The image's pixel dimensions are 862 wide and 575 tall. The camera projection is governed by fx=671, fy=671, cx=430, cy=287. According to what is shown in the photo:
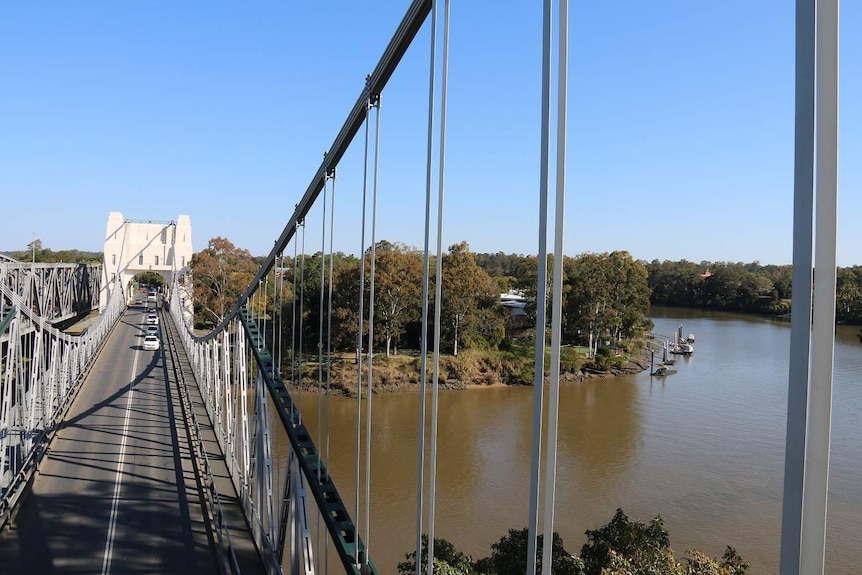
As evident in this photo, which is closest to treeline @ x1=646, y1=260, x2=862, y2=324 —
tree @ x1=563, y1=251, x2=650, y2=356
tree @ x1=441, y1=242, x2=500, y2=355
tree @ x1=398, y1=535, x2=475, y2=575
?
tree @ x1=563, y1=251, x2=650, y2=356

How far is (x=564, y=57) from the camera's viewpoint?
1.55 metres

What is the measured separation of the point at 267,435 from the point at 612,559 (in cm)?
311

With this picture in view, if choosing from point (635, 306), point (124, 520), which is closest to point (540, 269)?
point (124, 520)

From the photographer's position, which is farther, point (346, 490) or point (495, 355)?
point (495, 355)

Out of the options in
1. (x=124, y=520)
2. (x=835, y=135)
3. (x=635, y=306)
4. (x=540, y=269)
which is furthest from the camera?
(x=635, y=306)

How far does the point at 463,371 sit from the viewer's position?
1923 cm

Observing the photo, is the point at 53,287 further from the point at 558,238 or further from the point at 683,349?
the point at 558,238

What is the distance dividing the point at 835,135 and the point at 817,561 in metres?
0.61

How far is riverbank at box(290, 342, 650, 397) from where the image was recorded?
18.2m

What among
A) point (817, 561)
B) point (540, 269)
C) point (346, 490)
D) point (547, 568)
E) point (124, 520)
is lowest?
point (346, 490)

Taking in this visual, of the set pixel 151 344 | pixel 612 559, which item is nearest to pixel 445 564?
pixel 612 559

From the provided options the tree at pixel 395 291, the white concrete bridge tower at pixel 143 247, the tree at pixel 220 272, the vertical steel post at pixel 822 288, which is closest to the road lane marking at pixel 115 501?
the vertical steel post at pixel 822 288

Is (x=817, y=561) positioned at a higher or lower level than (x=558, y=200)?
lower

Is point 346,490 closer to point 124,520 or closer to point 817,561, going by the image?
point 124,520
